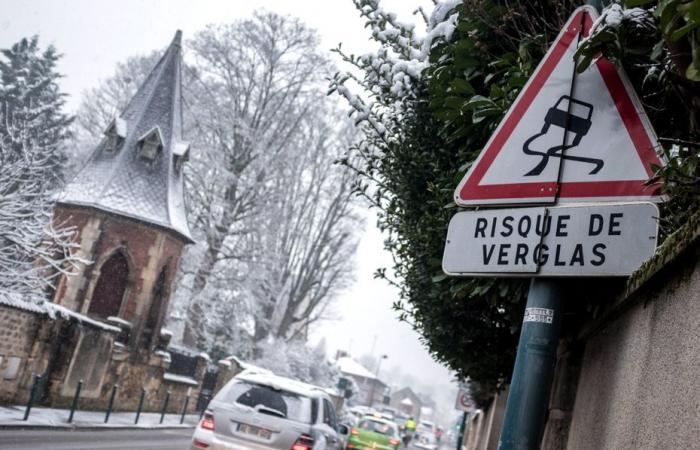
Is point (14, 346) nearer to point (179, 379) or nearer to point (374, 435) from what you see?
point (179, 379)

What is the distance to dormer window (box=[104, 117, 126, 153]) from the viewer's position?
78.5 ft

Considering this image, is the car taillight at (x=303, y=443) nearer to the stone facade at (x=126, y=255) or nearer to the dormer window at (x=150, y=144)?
the stone facade at (x=126, y=255)

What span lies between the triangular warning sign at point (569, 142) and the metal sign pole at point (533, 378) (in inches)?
16.4

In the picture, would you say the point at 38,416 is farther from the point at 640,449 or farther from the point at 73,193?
the point at 640,449

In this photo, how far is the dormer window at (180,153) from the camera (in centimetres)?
2492

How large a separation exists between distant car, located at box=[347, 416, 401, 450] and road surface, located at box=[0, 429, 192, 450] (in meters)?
6.02

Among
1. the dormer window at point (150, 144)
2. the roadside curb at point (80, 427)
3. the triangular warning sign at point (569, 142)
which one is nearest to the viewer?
the triangular warning sign at point (569, 142)

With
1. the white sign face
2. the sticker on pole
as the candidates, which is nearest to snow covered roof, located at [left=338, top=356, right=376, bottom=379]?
the sticker on pole

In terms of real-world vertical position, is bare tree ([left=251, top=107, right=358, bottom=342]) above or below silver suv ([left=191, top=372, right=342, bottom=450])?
above

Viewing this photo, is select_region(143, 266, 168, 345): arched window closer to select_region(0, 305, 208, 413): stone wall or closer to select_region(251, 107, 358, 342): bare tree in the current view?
select_region(0, 305, 208, 413): stone wall

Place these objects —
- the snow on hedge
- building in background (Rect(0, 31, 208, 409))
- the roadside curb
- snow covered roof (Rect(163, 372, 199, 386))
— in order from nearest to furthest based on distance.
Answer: the snow on hedge < the roadside curb < building in background (Rect(0, 31, 208, 409)) < snow covered roof (Rect(163, 372, 199, 386))

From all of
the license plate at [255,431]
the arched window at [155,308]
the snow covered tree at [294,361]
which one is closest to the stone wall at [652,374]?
the license plate at [255,431]

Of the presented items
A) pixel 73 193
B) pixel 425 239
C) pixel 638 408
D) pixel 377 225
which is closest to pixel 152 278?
pixel 73 193

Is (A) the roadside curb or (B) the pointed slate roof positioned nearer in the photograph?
(A) the roadside curb
